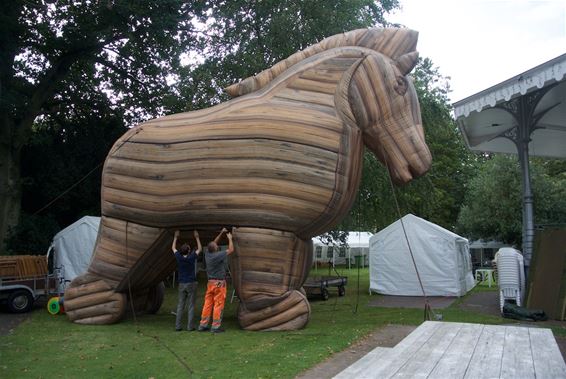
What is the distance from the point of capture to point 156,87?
17.8 metres

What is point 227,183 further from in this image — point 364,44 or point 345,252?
point 345,252

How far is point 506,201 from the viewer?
23953 mm

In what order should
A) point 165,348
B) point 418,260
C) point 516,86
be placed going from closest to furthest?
point 165,348 < point 516,86 < point 418,260

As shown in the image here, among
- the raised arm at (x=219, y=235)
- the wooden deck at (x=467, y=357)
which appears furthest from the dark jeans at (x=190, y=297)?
the wooden deck at (x=467, y=357)

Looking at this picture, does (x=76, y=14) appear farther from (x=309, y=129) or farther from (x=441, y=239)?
(x=441, y=239)

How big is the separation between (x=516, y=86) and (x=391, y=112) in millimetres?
3208

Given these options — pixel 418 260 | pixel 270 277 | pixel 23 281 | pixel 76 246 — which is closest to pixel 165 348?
pixel 270 277

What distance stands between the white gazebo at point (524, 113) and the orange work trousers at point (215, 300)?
6.16 metres

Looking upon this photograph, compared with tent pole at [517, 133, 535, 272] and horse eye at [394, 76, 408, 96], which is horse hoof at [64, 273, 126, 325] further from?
tent pole at [517, 133, 535, 272]

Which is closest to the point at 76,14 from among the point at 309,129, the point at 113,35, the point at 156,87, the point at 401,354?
the point at 113,35

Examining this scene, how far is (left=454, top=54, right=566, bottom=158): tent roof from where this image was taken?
9.49 m

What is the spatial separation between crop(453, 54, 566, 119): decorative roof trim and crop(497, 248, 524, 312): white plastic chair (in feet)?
10.0

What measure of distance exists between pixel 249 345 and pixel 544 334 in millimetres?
4169

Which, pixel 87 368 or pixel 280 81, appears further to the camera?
pixel 280 81
